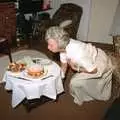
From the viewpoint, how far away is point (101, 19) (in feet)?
17.8

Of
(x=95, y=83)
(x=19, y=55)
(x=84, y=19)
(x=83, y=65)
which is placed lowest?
(x=19, y=55)

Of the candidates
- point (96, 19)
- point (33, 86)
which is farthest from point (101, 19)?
point (33, 86)

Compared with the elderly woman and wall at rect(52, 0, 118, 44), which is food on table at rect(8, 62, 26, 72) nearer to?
the elderly woman

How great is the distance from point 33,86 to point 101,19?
2948 mm

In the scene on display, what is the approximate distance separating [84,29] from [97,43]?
399 millimetres

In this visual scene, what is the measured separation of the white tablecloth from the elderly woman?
20 cm

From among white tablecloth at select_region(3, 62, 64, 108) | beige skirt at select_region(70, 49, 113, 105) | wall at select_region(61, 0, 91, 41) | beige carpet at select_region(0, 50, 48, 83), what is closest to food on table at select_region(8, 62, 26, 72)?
white tablecloth at select_region(3, 62, 64, 108)

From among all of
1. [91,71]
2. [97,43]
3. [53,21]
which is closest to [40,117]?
[91,71]

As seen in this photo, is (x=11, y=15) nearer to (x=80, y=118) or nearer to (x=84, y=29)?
(x=84, y=29)

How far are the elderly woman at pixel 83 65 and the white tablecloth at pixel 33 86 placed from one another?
0.20 meters

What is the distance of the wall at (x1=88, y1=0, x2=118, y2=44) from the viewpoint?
526 cm

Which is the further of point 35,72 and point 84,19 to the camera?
point 84,19

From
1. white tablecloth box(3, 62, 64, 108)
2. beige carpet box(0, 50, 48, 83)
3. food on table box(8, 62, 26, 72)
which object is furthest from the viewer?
beige carpet box(0, 50, 48, 83)

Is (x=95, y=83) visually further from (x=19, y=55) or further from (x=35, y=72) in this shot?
(x=19, y=55)
